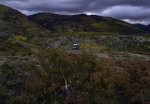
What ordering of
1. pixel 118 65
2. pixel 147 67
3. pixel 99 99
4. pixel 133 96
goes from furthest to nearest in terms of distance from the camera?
pixel 118 65, pixel 147 67, pixel 133 96, pixel 99 99

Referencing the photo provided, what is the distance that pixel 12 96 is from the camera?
35312 millimetres

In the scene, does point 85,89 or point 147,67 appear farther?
point 147,67

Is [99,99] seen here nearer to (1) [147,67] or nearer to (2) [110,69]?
(2) [110,69]

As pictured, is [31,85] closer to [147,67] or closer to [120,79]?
[120,79]

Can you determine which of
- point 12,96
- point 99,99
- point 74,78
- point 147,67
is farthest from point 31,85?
point 147,67

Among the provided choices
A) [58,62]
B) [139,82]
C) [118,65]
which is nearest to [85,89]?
[58,62]

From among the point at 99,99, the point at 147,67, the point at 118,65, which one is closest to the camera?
the point at 99,99

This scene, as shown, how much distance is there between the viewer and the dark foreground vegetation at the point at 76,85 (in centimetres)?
3353

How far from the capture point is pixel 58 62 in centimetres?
3441

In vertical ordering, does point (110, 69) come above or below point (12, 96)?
above

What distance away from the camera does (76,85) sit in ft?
112

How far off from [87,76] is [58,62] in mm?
3047

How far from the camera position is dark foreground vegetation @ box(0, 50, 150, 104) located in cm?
3353

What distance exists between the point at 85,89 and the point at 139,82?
21.4ft
